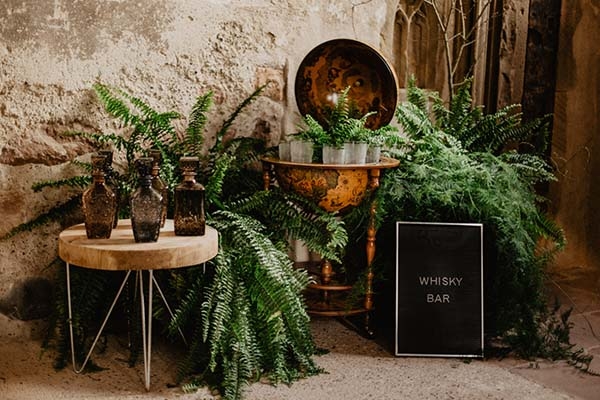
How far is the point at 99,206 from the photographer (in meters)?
2.42

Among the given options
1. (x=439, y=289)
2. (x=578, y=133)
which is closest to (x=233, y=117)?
(x=439, y=289)

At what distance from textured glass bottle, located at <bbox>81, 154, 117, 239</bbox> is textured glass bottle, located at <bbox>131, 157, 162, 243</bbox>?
0.13 metres

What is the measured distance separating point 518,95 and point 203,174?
252 centimetres

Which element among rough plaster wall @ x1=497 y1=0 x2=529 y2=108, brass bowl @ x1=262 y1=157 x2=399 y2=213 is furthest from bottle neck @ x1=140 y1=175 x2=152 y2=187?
rough plaster wall @ x1=497 y1=0 x2=529 y2=108

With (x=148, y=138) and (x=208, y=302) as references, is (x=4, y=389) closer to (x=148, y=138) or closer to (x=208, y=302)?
(x=208, y=302)

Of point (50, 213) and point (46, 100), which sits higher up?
point (46, 100)

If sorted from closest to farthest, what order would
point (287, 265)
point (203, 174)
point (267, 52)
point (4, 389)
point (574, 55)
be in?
point (4, 389) < point (287, 265) < point (203, 174) < point (267, 52) < point (574, 55)

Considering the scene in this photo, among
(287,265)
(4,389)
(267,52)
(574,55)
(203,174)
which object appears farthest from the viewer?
(574,55)

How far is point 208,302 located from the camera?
248cm

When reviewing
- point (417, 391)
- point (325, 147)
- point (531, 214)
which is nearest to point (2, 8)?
point (325, 147)

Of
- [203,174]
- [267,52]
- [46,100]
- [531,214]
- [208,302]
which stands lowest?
[208,302]

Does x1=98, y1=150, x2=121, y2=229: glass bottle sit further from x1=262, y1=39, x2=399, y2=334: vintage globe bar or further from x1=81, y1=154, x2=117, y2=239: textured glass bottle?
x1=262, y1=39, x2=399, y2=334: vintage globe bar

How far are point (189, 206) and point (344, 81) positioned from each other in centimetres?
125

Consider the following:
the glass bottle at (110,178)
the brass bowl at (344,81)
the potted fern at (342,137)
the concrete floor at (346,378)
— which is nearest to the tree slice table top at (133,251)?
the glass bottle at (110,178)
